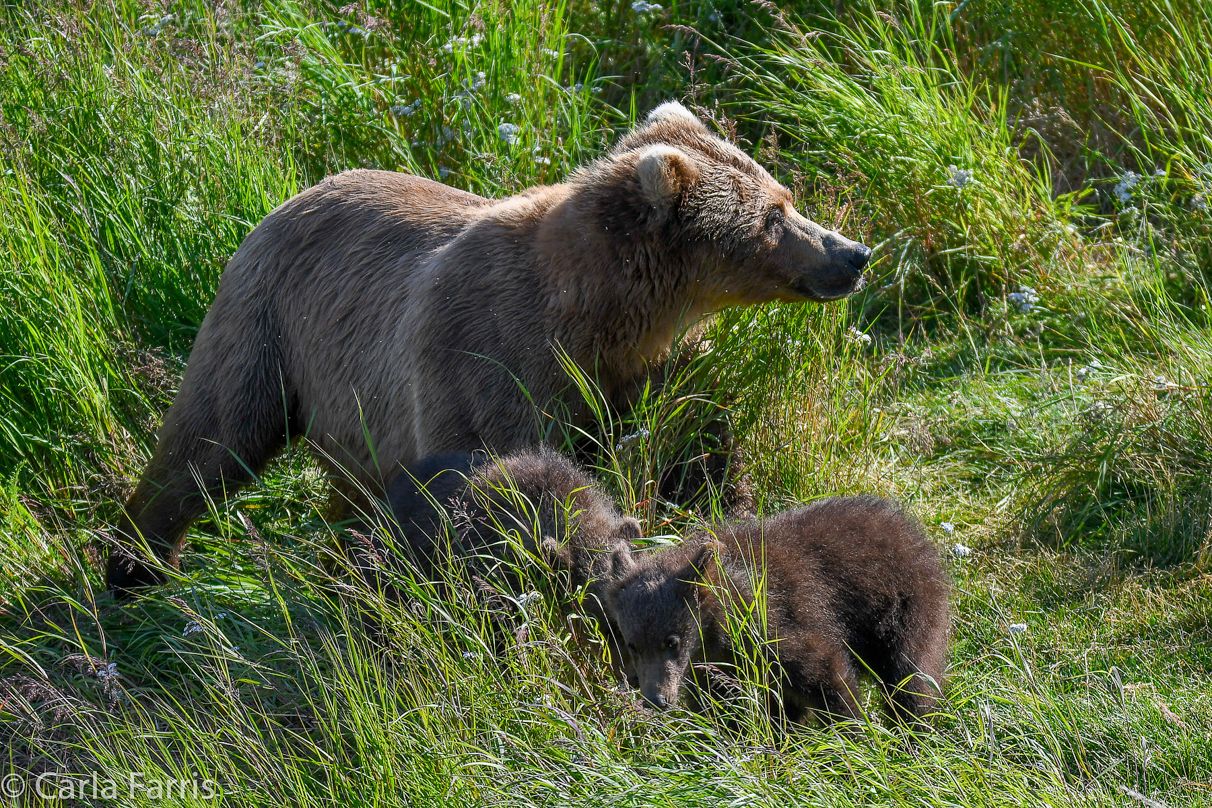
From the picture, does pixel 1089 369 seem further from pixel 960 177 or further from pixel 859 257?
pixel 859 257

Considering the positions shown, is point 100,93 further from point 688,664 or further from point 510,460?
point 688,664

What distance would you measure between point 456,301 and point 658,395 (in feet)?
2.96

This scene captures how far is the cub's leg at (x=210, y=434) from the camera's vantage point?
5.54 metres

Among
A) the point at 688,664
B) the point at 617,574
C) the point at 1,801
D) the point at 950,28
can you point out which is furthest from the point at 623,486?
the point at 950,28

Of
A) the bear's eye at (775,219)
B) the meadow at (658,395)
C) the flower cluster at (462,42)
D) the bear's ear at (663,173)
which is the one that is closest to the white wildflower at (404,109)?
the meadow at (658,395)

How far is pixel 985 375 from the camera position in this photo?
6445 mm

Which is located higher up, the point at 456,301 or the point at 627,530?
the point at 456,301

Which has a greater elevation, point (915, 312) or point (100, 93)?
point (100, 93)

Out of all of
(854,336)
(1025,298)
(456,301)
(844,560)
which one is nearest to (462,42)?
(456,301)

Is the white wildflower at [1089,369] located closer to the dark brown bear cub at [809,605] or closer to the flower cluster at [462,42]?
the dark brown bear cub at [809,605]

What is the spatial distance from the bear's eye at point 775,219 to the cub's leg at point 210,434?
2.30m

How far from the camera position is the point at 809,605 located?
155 inches

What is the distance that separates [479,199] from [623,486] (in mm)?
1796

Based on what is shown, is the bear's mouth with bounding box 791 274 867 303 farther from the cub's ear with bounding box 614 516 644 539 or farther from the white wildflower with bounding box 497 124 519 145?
the white wildflower with bounding box 497 124 519 145
